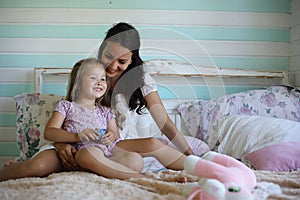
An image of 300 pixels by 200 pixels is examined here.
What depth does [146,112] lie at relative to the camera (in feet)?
6.06

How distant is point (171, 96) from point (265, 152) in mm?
840

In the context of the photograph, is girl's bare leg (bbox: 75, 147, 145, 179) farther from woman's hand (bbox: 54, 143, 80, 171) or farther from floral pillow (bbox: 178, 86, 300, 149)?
floral pillow (bbox: 178, 86, 300, 149)

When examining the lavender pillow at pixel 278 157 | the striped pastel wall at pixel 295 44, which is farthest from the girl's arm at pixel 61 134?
the striped pastel wall at pixel 295 44

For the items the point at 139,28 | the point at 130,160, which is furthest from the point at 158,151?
the point at 139,28

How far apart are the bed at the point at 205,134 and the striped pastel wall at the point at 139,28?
0.09 meters

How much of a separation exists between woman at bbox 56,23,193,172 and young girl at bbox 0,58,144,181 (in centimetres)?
4

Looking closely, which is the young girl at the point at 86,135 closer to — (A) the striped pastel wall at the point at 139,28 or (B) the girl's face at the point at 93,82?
(B) the girl's face at the point at 93,82

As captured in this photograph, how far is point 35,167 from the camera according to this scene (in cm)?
127

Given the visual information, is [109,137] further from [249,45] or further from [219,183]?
[249,45]

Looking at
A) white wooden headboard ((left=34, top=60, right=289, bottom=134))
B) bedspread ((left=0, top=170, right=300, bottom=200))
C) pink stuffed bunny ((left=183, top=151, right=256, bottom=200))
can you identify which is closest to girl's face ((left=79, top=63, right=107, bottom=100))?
bedspread ((left=0, top=170, right=300, bottom=200))

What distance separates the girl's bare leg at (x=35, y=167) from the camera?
49.5 inches

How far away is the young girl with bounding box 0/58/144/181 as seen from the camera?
4.10 ft

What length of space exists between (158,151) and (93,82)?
431mm

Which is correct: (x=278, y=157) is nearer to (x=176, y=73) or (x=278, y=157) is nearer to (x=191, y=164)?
(x=191, y=164)
